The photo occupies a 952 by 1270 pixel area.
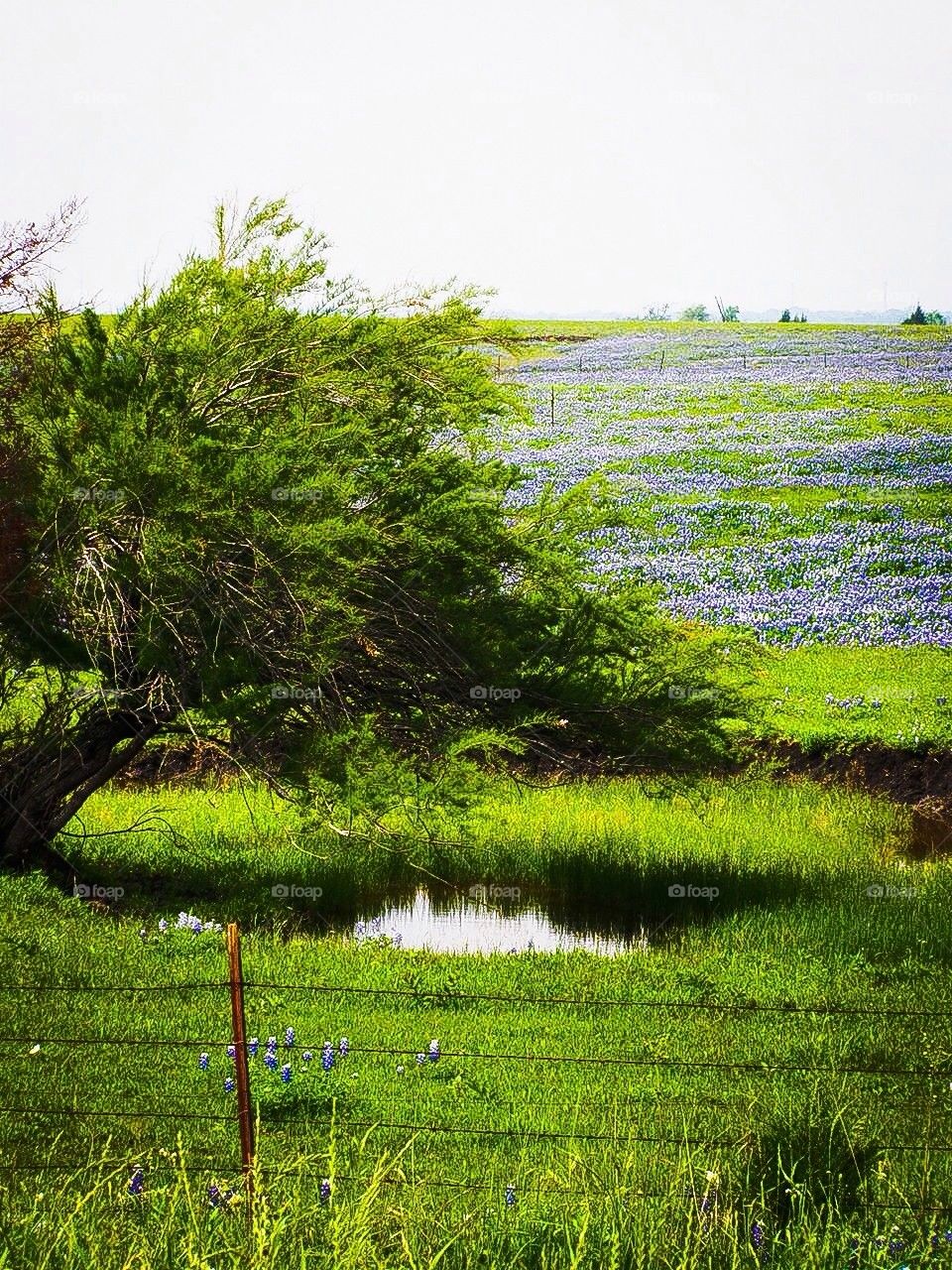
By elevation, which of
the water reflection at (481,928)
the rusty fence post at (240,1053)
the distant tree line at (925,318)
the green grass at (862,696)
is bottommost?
the water reflection at (481,928)

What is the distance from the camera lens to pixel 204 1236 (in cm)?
369

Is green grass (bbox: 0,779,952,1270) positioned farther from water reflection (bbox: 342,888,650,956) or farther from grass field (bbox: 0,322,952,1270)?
water reflection (bbox: 342,888,650,956)

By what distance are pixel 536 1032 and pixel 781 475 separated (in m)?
18.5

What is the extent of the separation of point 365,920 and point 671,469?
1684 cm

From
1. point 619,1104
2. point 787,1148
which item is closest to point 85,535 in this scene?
point 619,1104

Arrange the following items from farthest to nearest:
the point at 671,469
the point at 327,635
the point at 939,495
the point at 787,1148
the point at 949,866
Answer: the point at 671,469 < the point at 939,495 < the point at 949,866 < the point at 327,635 < the point at 787,1148

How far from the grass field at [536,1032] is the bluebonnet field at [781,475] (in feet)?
3.35

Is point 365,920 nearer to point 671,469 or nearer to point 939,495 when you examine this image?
point 939,495

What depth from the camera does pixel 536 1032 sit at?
709 cm

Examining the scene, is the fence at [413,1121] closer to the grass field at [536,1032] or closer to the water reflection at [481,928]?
the grass field at [536,1032]

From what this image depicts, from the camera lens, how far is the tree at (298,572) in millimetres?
9188

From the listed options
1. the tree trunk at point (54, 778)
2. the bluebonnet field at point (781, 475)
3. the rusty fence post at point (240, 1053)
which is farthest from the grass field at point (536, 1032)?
the bluebonnet field at point (781, 475)

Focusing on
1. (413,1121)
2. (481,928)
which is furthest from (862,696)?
(413,1121)

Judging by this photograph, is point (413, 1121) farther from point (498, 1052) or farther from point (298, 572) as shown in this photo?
point (298, 572)
